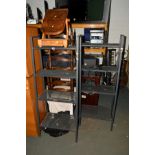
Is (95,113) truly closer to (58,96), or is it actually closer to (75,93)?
(75,93)

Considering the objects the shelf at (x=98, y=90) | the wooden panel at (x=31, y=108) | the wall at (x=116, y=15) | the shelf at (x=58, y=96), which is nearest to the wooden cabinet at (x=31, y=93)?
the wooden panel at (x=31, y=108)

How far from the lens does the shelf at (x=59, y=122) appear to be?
2.04 m

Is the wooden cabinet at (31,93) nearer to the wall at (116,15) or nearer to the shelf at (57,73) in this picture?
the shelf at (57,73)

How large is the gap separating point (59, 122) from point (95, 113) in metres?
0.51

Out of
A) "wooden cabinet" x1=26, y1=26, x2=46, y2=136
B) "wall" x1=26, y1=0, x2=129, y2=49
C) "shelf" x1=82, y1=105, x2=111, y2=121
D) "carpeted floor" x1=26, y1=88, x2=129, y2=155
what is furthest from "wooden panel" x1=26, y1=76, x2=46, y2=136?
"wall" x1=26, y1=0, x2=129, y2=49

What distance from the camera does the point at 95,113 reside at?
85.4 inches

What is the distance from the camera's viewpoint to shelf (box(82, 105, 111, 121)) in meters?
2.07

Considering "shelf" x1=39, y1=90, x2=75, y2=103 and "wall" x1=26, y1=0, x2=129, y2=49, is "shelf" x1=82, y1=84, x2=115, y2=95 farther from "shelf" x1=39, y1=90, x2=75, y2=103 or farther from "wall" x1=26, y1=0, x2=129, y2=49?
"wall" x1=26, y1=0, x2=129, y2=49

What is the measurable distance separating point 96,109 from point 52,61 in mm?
934

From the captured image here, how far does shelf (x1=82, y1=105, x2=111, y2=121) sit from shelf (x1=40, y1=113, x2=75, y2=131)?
0.70 ft
